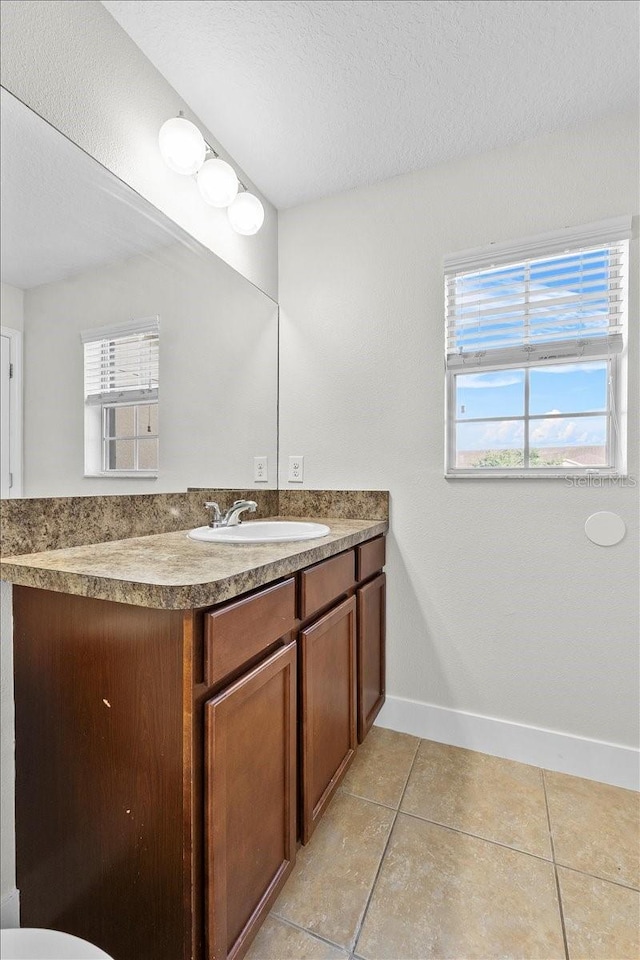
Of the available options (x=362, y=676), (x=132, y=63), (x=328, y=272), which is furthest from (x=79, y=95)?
(x=362, y=676)

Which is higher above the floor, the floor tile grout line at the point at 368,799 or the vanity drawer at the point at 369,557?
the vanity drawer at the point at 369,557

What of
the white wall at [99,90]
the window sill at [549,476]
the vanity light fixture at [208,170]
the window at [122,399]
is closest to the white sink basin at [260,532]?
the window at [122,399]

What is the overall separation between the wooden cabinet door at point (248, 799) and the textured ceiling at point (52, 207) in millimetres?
1041

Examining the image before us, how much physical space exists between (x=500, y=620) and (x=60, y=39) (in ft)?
7.30

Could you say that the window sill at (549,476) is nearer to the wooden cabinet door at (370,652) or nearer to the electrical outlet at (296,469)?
the wooden cabinet door at (370,652)

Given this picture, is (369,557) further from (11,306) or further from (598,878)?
(11,306)

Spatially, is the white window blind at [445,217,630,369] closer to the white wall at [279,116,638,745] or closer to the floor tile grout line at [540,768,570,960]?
the white wall at [279,116,638,745]

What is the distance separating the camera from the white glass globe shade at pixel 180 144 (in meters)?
1.34

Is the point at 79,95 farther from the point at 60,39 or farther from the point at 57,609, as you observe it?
the point at 57,609

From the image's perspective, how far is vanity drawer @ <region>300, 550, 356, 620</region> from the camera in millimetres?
1152

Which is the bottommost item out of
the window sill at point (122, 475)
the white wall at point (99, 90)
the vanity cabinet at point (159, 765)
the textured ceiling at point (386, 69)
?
the vanity cabinet at point (159, 765)

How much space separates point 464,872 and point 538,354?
5.46 ft

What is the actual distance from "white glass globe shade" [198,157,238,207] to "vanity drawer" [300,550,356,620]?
1.32 m

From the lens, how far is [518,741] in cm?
169
